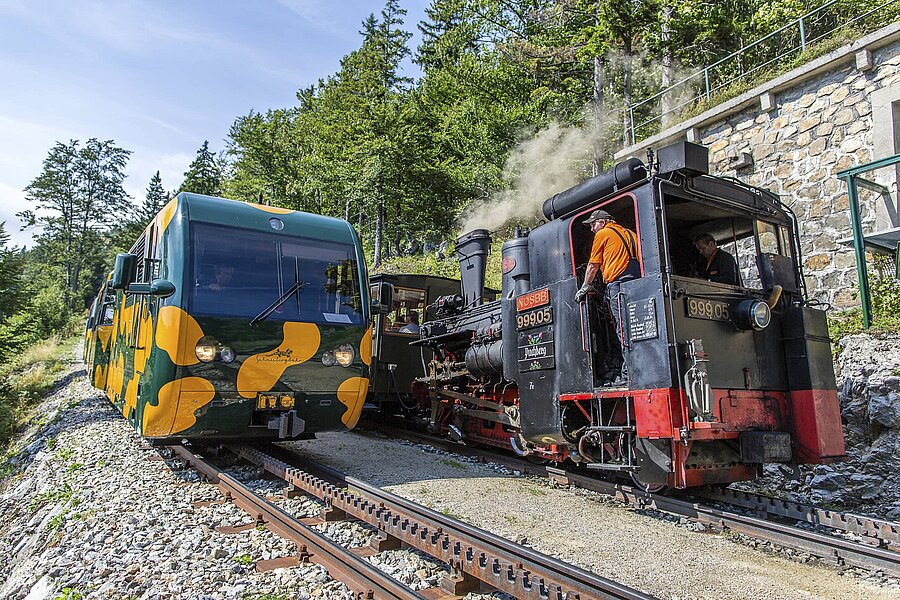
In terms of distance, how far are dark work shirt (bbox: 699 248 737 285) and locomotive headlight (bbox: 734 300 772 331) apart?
2.19ft

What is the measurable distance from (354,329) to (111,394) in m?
4.97

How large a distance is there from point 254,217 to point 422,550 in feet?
13.4

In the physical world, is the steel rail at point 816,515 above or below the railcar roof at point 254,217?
below

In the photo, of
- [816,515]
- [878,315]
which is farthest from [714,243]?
[878,315]

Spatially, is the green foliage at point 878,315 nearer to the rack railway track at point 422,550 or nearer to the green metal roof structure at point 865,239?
the green metal roof structure at point 865,239

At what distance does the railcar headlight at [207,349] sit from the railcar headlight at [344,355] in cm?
124

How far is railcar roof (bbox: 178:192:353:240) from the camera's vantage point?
588 centimetres

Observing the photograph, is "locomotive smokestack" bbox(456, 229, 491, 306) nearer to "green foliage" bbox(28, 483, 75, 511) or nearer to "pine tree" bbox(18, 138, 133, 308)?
"green foliage" bbox(28, 483, 75, 511)

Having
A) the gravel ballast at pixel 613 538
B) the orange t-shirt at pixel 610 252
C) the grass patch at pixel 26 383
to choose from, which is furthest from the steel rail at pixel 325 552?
the grass patch at pixel 26 383

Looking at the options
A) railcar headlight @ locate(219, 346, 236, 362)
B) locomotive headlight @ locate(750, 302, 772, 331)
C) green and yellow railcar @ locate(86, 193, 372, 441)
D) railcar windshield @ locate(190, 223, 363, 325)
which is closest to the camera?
locomotive headlight @ locate(750, 302, 772, 331)

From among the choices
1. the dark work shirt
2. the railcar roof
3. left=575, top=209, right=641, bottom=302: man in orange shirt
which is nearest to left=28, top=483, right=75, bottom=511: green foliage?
the railcar roof

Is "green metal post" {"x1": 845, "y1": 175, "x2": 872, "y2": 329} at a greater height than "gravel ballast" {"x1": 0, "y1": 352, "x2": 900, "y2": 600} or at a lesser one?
greater

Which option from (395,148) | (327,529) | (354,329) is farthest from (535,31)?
(327,529)

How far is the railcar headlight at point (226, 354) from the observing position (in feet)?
18.2
